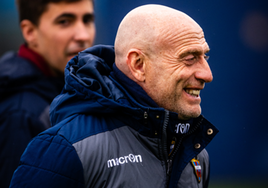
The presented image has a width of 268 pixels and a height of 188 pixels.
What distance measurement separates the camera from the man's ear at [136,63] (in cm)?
206

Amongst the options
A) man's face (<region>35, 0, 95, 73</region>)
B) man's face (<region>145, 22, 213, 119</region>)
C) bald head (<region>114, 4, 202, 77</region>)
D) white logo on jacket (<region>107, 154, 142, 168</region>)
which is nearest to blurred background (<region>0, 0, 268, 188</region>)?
man's face (<region>35, 0, 95, 73</region>)

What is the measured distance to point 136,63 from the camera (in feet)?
6.81

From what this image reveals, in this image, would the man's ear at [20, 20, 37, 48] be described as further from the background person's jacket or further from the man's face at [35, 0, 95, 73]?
the background person's jacket

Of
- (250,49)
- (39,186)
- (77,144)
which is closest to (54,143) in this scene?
(77,144)

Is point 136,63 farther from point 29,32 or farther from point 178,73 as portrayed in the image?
point 29,32

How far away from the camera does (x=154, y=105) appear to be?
1988mm

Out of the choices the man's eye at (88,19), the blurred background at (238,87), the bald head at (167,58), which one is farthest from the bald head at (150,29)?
the blurred background at (238,87)

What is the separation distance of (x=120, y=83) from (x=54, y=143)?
2.02 ft

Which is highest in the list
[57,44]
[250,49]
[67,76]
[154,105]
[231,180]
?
[67,76]

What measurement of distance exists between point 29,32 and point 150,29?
7.02ft

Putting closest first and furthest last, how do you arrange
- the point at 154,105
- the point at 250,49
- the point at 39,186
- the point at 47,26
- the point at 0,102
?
the point at 39,186, the point at 154,105, the point at 0,102, the point at 47,26, the point at 250,49

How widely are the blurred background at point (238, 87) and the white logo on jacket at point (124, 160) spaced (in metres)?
3.70

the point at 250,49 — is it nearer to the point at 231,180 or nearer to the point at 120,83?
the point at 231,180

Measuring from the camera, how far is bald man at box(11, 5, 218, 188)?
167 centimetres
